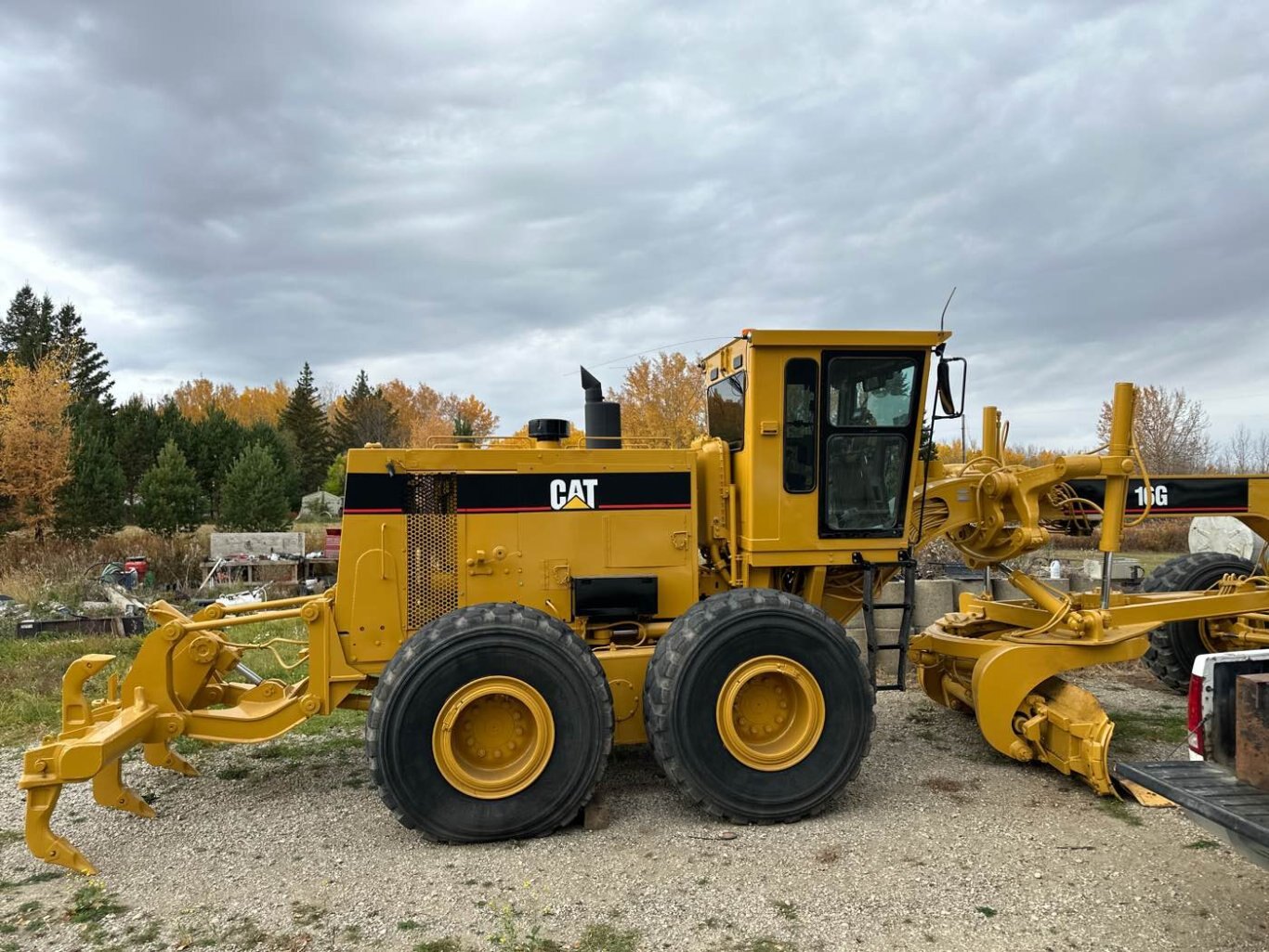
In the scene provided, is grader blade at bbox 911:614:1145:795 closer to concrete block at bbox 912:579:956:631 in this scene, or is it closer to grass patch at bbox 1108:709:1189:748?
grass patch at bbox 1108:709:1189:748

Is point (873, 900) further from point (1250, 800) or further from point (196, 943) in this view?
point (196, 943)

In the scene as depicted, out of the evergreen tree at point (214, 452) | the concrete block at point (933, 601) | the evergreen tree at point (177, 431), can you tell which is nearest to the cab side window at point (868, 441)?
the concrete block at point (933, 601)

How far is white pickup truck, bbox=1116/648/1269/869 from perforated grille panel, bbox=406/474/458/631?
13.0 ft

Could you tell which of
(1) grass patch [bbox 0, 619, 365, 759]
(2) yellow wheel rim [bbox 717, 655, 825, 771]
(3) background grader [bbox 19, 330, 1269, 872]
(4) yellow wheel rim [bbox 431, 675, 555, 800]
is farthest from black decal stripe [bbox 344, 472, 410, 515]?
(2) yellow wheel rim [bbox 717, 655, 825, 771]

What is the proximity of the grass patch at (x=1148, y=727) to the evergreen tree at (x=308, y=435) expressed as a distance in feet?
168

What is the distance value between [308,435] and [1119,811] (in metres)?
53.9

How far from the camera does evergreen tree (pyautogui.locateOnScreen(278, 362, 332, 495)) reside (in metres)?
53.7

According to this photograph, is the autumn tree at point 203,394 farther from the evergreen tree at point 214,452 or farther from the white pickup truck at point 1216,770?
the white pickup truck at point 1216,770

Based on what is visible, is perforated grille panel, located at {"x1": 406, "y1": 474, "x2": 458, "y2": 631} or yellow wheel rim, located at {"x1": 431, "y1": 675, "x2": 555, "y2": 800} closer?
yellow wheel rim, located at {"x1": 431, "y1": 675, "x2": 555, "y2": 800}

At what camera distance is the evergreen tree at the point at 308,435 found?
53688 mm

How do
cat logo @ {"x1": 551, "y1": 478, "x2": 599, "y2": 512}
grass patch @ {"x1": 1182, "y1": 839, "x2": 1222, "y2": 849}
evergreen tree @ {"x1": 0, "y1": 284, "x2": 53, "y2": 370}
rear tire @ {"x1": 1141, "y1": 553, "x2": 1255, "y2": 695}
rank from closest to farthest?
grass patch @ {"x1": 1182, "y1": 839, "x2": 1222, "y2": 849}
cat logo @ {"x1": 551, "y1": 478, "x2": 599, "y2": 512}
rear tire @ {"x1": 1141, "y1": 553, "x2": 1255, "y2": 695}
evergreen tree @ {"x1": 0, "y1": 284, "x2": 53, "y2": 370}

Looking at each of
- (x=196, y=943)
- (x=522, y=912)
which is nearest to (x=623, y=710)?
(x=522, y=912)

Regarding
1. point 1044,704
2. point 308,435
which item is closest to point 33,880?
point 1044,704

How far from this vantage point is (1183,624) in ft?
26.2
